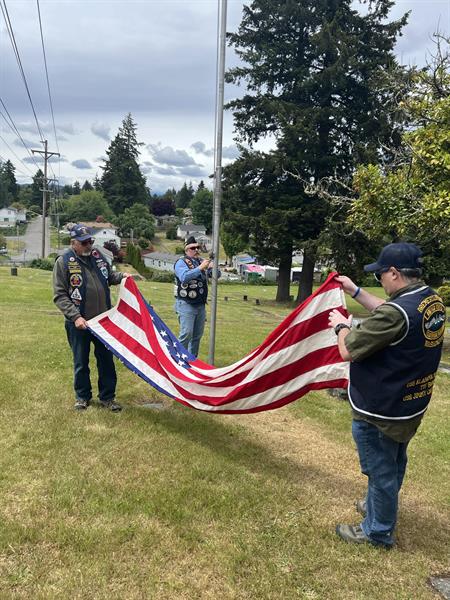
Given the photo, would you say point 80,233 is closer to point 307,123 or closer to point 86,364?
point 86,364

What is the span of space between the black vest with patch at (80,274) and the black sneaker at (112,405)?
112 centimetres

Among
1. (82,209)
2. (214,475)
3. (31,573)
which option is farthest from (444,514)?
(82,209)

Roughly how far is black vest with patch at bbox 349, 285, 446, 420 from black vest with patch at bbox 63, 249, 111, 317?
3388 millimetres

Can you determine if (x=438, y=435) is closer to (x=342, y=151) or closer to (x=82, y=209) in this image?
(x=342, y=151)

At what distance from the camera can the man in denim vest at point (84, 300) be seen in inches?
199

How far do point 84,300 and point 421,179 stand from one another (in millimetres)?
7192

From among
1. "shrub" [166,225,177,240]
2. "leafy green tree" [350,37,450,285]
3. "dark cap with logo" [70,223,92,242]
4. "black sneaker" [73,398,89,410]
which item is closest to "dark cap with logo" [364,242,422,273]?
"dark cap with logo" [70,223,92,242]

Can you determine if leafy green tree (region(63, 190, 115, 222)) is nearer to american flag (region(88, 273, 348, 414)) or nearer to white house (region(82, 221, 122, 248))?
white house (region(82, 221, 122, 248))

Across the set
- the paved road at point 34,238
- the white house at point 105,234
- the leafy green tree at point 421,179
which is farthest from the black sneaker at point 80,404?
the white house at point 105,234

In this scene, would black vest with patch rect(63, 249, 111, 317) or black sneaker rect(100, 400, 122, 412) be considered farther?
black sneaker rect(100, 400, 122, 412)

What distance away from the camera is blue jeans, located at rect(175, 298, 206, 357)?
606 cm

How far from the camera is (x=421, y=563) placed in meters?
3.15

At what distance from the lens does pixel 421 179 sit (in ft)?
29.9

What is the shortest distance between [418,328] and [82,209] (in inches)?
3961
